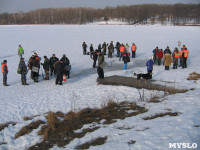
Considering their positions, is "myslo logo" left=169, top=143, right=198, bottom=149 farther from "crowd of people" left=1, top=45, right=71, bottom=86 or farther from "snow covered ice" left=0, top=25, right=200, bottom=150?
"crowd of people" left=1, top=45, right=71, bottom=86

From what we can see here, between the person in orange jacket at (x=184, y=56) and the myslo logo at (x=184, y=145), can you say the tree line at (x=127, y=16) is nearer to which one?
the person in orange jacket at (x=184, y=56)

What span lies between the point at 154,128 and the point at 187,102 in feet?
8.47

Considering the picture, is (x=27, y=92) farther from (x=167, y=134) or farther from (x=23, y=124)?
(x=167, y=134)

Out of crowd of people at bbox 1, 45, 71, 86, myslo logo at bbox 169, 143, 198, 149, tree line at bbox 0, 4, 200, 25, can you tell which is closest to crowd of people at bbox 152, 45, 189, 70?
crowd of people at bbox 1, 45, 71, 86

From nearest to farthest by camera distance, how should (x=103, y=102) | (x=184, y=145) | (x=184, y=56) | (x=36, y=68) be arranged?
(x=184, y=145)
(x=103, y=102)
(x=36, y=68)
(x=184, y=56)

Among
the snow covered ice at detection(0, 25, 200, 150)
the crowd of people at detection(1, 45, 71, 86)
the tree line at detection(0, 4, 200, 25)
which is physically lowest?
the snow covered ice at detection(0, 25, 200, 150)

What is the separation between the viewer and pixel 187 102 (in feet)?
23.4

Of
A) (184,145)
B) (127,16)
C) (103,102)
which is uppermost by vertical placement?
(127,16)

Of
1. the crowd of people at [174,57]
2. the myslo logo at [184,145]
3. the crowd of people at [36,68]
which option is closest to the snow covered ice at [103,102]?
the myslo logo at [184,145]

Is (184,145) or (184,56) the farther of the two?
(184,56)

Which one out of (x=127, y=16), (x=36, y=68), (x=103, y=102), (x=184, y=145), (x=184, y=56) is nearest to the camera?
(x=184, y=145)

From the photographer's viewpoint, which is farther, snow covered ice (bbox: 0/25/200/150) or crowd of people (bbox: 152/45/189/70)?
crowd of people (bbox: 152/45/189/70)

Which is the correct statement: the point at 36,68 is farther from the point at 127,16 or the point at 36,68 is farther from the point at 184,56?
the point at 127,16

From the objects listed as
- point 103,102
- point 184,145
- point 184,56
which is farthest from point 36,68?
point 184,56
